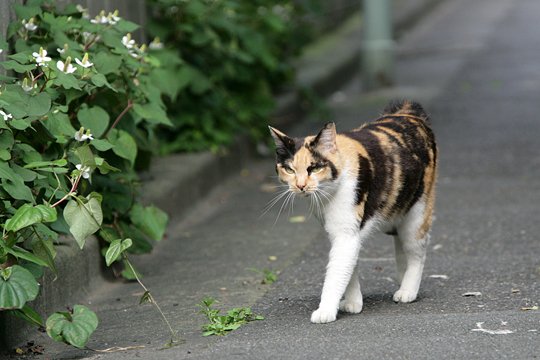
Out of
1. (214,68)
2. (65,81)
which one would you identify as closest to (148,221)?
(65,81)

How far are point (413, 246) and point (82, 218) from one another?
5.77ft

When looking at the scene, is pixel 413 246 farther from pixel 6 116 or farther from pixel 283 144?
pixel 6 116

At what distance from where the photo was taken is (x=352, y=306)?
211 inches

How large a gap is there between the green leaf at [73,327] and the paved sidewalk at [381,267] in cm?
20

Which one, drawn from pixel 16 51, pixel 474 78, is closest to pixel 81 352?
pixel 16 51

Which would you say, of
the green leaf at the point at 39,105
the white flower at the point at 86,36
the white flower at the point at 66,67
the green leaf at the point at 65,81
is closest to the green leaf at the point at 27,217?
the green leaf at the point at 39,105

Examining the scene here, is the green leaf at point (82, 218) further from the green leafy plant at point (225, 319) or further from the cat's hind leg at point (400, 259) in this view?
the cat's hind leg at point (400, 259)

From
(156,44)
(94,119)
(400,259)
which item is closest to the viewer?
(400,259)

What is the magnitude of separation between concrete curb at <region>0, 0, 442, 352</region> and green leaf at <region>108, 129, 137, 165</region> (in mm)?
569

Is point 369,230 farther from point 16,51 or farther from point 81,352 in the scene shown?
point 16,51

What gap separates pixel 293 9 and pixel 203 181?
395 centimetres

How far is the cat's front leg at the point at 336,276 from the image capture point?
5098 mm

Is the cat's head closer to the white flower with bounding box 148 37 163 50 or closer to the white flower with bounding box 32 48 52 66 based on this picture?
the white flower with bounding box 32 48 52 66

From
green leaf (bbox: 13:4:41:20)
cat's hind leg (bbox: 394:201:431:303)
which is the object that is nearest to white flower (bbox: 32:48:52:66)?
green leaf (bbox: 13:4:41:20)
